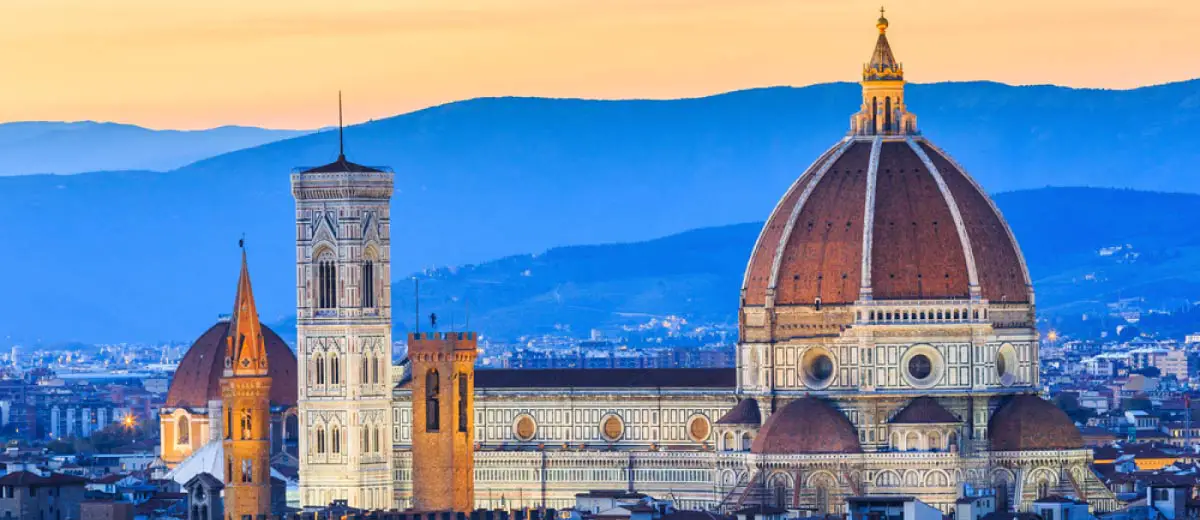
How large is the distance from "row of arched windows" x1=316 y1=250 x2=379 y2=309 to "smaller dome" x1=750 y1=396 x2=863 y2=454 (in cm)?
1340

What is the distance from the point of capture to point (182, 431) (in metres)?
146

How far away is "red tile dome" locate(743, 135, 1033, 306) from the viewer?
11369 cm

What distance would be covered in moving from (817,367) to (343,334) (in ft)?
46.6

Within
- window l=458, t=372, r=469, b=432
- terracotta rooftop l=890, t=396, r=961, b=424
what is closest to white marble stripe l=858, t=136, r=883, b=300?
terracotta rooftop l=890, t=396, r=961, b=424

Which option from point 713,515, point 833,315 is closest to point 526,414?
point 833,315

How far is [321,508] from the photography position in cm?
11325

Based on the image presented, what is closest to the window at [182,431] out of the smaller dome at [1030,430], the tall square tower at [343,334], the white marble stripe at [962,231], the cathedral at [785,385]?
the cathedral at [785,385]

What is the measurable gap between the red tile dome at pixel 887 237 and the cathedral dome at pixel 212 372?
30.5 metres

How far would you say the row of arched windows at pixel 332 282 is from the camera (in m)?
119

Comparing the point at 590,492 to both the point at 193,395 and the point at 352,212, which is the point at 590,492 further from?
the point at 193,395

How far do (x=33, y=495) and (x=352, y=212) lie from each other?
13.0 meters

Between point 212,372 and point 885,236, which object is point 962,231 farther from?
point 212,372

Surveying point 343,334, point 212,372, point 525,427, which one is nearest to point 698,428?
point 525,427

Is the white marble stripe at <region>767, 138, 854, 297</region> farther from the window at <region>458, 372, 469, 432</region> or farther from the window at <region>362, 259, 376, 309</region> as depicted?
the window at <region>362, 259, 376, 309</region>
